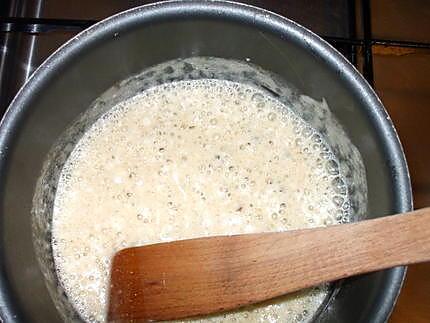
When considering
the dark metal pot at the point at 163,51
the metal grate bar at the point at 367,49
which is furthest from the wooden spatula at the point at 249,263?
the metal grate bar at the point at 367,49

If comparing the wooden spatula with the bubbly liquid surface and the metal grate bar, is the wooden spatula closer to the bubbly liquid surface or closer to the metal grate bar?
the bubbly liquid surface

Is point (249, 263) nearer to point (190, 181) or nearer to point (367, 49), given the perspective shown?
point (190, 181)

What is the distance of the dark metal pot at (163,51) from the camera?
2.53ft

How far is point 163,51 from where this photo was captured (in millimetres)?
903

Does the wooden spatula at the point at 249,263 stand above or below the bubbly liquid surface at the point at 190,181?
below

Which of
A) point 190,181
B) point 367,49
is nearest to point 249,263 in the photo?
point 190,181

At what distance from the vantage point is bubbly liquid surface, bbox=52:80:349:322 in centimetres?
93

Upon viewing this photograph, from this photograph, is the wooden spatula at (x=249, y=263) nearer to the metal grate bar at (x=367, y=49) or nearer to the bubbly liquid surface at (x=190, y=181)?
the bubbly liquid surface at (x=190, y=181)

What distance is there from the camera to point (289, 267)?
721 millimetres

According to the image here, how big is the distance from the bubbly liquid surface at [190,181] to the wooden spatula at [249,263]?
0.11 metres

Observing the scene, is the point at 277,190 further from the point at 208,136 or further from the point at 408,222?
the point at 408,222

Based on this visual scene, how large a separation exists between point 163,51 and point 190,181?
0.20m

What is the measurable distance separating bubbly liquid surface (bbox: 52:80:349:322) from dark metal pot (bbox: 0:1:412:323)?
0.09m

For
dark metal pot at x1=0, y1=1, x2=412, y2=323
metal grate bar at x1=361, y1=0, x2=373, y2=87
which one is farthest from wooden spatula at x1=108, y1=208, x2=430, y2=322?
metal grate bar at x1=361, y1=0, x2=373, y2=87
